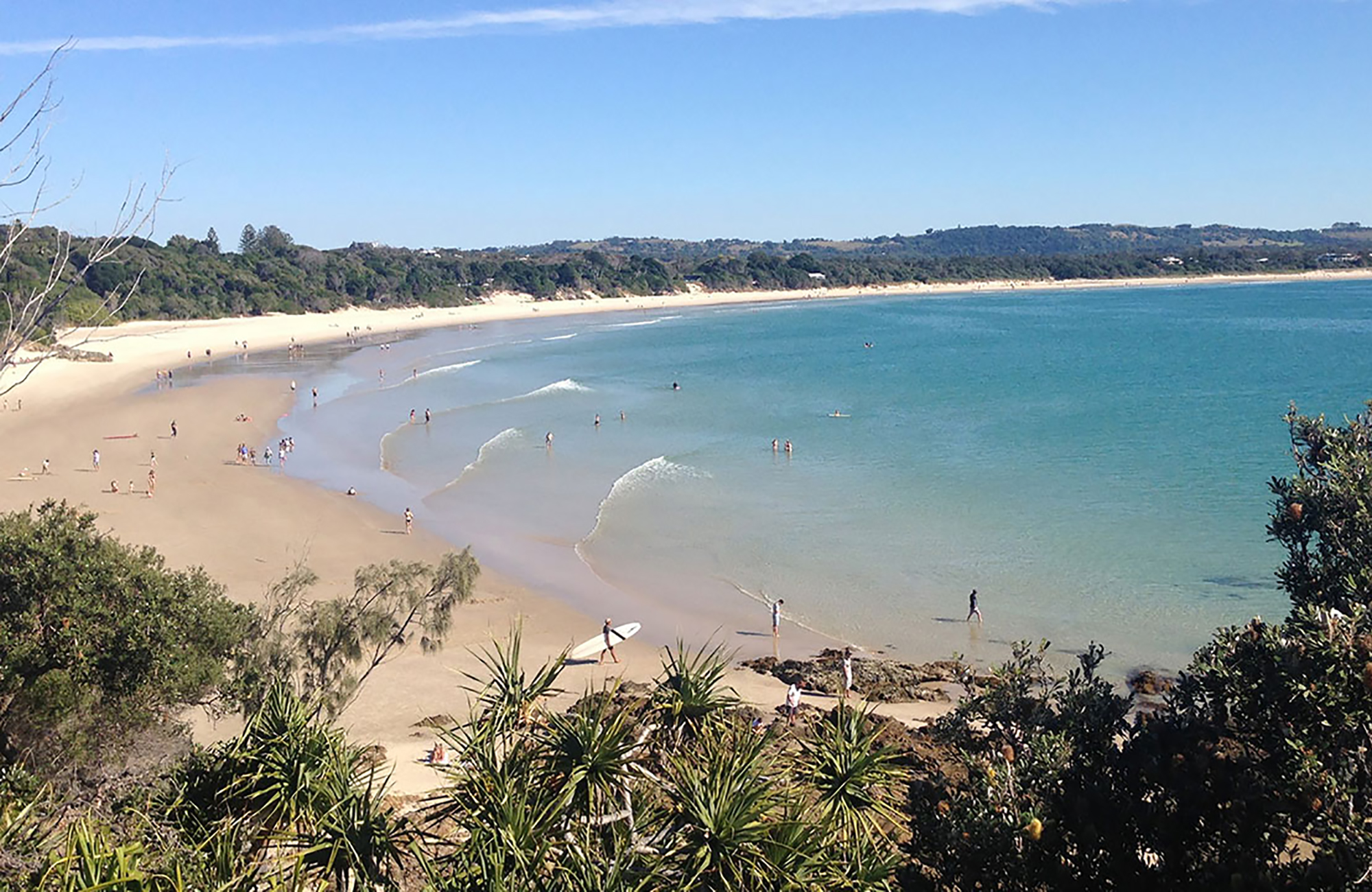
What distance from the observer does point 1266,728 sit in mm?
6930

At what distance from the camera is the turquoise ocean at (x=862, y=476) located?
22.2m

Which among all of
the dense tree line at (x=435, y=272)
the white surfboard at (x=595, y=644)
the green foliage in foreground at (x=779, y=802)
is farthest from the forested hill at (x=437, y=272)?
the green foliage in foreground at (x=779, y=802)

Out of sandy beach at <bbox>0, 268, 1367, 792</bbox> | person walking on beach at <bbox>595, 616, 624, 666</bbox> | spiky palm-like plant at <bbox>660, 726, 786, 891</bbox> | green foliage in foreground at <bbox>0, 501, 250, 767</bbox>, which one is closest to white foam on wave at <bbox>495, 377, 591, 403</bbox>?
sandy beach at <bbox>0, 268, 1367, 792</bbox>

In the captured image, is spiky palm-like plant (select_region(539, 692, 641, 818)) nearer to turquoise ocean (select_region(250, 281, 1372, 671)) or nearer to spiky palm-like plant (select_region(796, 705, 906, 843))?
spiky palm-like plant (select_region(796, 705, 906, 843))

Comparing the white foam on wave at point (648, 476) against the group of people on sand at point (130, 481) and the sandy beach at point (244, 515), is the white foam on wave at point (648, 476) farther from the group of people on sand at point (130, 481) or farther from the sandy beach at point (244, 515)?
the group of people on sand at point (130, 481)

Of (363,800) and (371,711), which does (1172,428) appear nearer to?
(371,711)

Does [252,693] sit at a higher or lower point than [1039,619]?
higher

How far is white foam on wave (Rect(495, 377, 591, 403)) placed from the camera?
2089 inches

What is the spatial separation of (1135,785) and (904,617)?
1421 centimetres

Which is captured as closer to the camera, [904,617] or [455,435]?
[904,617]

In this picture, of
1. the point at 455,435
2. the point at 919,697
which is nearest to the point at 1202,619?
the point at 919,697

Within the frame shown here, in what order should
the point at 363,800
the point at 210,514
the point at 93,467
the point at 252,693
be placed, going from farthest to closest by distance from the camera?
the point at 93,467, the point at 210,514, the point at 252,693, the point at 363,800

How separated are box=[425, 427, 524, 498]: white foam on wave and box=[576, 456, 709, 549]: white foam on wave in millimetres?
5003

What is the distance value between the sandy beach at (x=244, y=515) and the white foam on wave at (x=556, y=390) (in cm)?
1084
